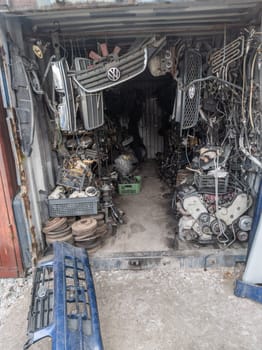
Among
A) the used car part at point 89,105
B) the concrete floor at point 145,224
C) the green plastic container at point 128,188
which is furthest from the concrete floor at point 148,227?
the used car part at point 89,105

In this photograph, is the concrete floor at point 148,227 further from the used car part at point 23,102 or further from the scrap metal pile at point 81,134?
the used car part at point 23,102

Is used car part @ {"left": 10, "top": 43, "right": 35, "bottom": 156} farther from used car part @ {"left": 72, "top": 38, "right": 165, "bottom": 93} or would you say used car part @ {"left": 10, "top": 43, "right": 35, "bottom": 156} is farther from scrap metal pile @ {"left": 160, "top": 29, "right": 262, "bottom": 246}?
scrap metal pile @ {"left": 160, "top": 29, "right": 262, "bottom": 246}

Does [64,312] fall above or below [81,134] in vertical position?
below

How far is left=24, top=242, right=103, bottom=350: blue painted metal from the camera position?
163cm

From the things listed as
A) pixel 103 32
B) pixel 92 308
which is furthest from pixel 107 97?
pixel 92 308

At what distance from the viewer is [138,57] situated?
2.58 m

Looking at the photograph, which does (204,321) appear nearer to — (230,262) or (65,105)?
(230,262)

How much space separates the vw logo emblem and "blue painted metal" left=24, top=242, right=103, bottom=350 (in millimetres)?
1666

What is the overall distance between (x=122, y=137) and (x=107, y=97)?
857 millimetres

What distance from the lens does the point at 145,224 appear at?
3.44m

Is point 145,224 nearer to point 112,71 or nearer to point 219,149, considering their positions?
point 219,149

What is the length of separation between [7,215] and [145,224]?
1.66m

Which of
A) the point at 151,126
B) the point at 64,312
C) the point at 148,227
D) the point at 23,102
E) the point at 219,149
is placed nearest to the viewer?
the point at 64,312

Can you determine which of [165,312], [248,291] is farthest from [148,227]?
[248,291]
